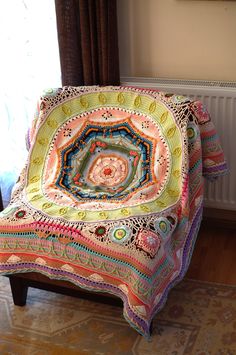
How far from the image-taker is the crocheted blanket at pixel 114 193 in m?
2.04

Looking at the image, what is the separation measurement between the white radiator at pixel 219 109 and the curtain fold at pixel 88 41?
16cm

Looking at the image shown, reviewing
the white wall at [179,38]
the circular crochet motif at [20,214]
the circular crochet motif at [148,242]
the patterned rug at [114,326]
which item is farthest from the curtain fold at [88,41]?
the patterned rug at [114,326]

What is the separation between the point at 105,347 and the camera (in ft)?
6.94

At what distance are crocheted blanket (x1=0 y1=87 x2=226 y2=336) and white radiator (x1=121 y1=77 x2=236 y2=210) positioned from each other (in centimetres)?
24

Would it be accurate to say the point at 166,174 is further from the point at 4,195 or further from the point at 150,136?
A: the point at 4,195

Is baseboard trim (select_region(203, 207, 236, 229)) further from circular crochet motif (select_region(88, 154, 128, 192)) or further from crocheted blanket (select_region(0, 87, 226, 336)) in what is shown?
circular crochet motif (select_region(88, 154, 128, 192))

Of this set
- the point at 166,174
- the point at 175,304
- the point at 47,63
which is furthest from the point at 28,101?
the point at 175,304

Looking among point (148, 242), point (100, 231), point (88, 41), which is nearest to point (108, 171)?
point (100, 231)

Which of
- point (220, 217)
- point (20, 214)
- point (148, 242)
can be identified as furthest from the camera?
point (220, 217)

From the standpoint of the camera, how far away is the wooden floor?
8.30 feet

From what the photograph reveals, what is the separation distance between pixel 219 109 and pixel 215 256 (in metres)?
0.73

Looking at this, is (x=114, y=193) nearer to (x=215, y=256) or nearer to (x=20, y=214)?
(x=20, y=214)

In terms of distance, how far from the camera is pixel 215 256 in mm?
2680

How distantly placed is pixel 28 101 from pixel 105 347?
4.92ft
